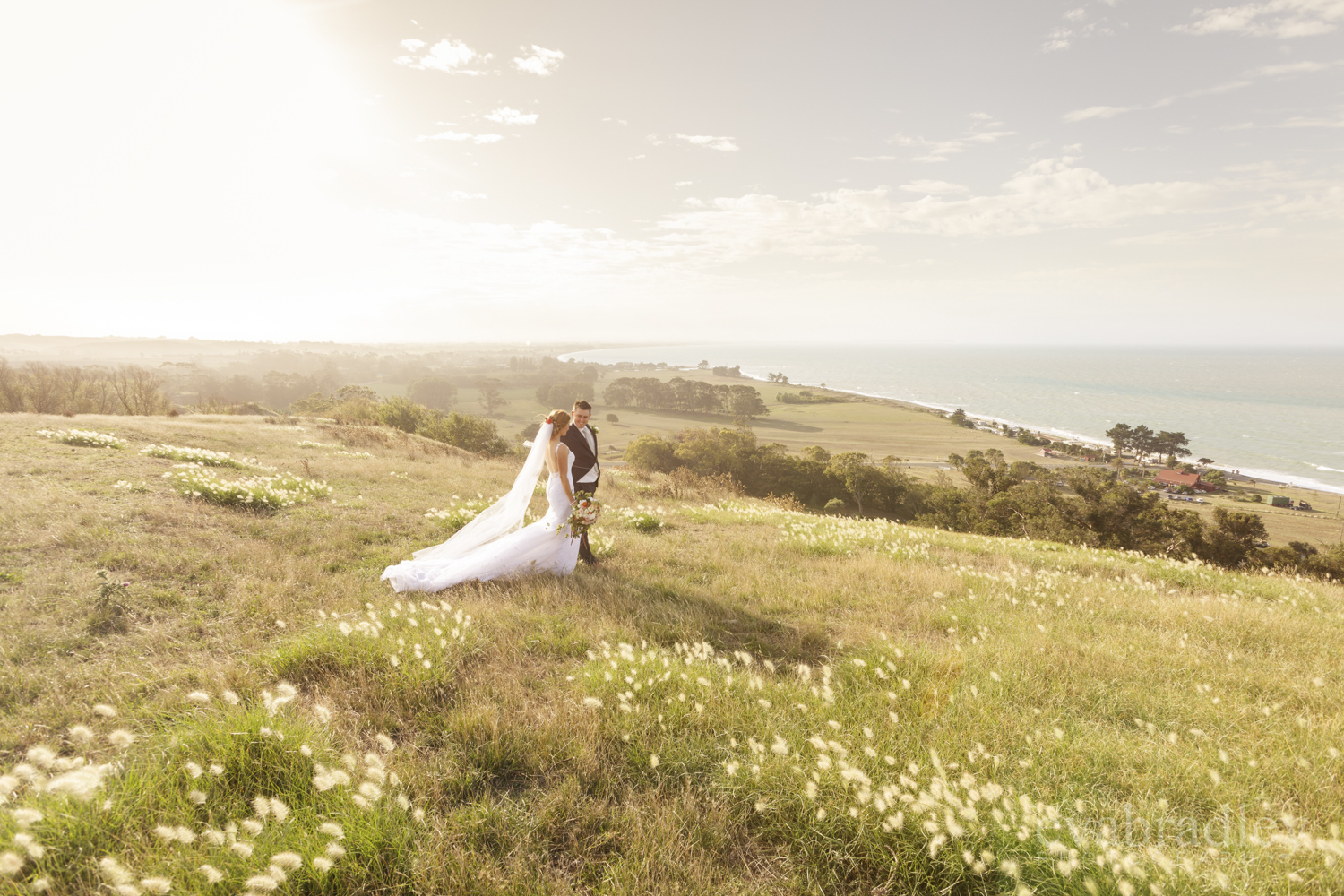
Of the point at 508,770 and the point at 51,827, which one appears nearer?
the point at 51,827

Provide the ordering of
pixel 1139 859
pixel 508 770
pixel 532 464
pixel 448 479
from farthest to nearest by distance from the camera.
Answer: pixel 448 479
pixel 532 464
pixel 508 770
pixel 1139 859

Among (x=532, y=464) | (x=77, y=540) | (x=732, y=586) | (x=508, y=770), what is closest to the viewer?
(x=508, y=770)

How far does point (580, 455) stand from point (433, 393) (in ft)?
490

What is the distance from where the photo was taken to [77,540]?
7.98 metres

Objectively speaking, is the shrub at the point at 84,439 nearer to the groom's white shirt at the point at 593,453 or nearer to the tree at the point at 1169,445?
the groom's white shirt at the point at 593,453

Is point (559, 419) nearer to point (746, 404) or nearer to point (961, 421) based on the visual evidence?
point (746, 404)

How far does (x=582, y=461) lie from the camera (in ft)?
31.7

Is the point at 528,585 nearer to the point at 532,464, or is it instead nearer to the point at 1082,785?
the point at 532,464

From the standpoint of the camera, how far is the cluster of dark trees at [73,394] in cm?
5116

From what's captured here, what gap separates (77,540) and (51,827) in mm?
7788

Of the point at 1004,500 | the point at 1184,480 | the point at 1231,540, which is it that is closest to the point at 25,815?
the point at 1231,540

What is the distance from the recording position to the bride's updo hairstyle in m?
9.08

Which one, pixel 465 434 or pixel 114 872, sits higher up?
pixel 114 872

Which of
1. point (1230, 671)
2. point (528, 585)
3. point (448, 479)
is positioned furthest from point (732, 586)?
point (448, 479)
